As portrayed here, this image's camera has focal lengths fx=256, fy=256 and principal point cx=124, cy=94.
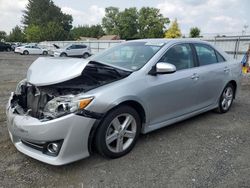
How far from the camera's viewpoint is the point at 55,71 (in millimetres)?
3160

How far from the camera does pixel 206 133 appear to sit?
421 centimetres

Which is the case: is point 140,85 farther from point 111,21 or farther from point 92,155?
point 111,21

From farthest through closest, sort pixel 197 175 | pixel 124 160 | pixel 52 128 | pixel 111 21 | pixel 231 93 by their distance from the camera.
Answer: pixel 111 21 → pixel 231 93 → pixel 124 160 → pixel 197 175 → pixel 52 128

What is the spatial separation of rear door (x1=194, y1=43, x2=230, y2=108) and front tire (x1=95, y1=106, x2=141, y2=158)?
1556 mm

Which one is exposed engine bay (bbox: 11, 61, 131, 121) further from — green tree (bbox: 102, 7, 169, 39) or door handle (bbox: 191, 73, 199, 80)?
green tree (bbox: 102, 7, 169, 39)

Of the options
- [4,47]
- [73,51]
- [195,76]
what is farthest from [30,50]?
[195,76]

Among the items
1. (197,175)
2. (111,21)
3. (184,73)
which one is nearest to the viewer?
(197,175)

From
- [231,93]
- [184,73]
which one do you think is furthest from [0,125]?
[231,93]

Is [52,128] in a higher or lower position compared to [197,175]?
higher

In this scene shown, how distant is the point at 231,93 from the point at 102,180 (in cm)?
377

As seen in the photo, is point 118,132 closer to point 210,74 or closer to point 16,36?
point 210,74

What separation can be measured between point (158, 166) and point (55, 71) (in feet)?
5.64

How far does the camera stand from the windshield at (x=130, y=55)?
376 centimetres

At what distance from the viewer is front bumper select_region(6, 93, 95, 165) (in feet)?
8.95
